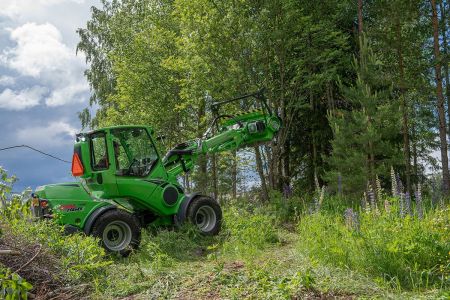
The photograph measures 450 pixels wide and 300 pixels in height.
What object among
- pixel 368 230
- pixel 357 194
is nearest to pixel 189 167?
pixel 357 194

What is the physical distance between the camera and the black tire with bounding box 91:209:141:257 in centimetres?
784

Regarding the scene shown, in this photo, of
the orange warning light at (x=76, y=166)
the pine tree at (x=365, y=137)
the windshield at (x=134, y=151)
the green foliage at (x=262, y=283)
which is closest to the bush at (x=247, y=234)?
the windshield at (x=134, y=151)

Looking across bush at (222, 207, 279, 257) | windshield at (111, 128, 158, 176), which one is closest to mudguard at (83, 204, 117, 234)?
windshield at (111, 128, 158, 176)

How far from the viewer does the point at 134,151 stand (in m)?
9.29

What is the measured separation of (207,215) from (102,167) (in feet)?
8.00


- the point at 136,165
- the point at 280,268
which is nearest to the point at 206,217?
the point at 136,165

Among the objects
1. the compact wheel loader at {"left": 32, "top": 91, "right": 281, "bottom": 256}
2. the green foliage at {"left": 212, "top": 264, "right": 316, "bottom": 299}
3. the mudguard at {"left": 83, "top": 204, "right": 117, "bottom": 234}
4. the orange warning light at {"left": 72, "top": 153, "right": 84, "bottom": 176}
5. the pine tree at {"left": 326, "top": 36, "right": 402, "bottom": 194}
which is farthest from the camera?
the pine tree at {"left": 326, "top": 36, "right": 402, "bottom": 194}

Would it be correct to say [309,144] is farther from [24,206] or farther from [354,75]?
[24,206]

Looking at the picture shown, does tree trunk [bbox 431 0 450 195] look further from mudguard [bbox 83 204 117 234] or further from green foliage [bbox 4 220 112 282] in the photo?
green foliage [bbox 4 220 112 282]

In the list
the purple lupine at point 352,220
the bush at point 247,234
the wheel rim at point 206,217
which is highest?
the purple lupine at point 352,220

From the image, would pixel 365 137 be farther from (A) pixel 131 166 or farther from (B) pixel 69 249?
(B) pixel 69 249

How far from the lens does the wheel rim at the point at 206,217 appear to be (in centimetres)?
964

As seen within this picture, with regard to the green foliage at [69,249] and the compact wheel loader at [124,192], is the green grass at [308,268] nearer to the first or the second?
the green foliage at [69,249]

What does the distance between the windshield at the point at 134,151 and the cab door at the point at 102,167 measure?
0.72 feet
